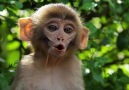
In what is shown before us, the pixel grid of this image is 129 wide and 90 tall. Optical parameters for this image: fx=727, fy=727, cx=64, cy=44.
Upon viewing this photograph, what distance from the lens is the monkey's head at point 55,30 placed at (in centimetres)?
706

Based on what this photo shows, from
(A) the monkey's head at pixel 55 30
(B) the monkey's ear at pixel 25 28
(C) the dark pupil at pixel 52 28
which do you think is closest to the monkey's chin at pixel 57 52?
(A) the monkey's head at pixel 55 30

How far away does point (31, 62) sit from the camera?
7.34 metres

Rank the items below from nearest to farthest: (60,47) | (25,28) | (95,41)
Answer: (60,47)
(25,28)
(95,41)

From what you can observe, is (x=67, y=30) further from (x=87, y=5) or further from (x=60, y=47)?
(x=87, y=5)

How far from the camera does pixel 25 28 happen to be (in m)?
7.52

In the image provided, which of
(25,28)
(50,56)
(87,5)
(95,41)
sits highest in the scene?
(87,5)

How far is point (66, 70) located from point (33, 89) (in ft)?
1.35

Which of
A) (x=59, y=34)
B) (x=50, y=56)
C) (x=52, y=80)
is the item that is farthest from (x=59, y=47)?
Result: (x=52, y=80)

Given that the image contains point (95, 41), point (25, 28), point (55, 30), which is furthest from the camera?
point (95, 41)

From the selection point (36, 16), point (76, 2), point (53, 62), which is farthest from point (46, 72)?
point (76, 2)

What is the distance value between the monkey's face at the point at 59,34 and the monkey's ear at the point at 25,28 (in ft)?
0.83

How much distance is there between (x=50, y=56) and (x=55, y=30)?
0.90 feet

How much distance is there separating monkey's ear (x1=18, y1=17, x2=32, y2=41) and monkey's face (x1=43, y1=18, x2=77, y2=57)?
25 cm

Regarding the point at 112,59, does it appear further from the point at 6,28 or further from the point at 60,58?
the point at 60,58
